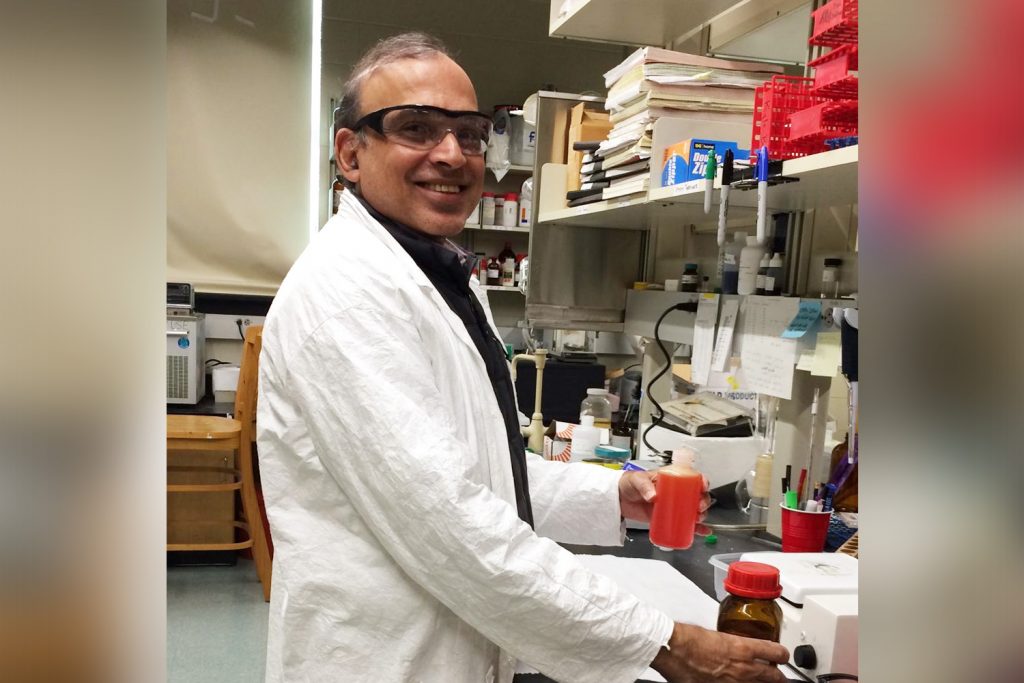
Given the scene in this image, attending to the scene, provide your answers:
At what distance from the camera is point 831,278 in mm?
1732

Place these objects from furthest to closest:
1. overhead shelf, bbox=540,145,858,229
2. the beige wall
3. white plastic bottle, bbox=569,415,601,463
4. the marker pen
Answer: the beige wall → white plastic bottle, bbox=569,415,601,463 → the marker pen → overhead shelf, bbox=540,145,858,229

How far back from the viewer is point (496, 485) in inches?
46.8

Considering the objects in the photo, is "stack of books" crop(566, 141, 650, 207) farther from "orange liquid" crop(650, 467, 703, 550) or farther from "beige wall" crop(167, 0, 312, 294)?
"beige wall" crop(167, 0, 312, 294)

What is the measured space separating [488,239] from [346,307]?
163 inches

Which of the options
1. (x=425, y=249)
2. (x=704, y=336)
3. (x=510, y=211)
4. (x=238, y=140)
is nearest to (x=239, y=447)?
(x=238, y=140)

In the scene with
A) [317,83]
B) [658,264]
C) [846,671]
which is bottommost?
[846,671]

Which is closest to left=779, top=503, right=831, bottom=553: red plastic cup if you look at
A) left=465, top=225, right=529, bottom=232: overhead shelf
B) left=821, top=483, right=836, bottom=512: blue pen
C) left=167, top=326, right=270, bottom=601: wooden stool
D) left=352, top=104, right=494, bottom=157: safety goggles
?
left=821, top=483, right=836, bottom=512: blue pen

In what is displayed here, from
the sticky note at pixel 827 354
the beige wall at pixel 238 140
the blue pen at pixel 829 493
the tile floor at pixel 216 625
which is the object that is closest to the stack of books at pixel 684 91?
the sticky note at pixel 827 354

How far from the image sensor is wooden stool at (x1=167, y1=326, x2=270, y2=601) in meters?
3.46

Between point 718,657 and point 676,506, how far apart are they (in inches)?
15.5

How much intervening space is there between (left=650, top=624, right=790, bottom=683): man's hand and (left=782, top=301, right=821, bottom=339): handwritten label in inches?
32.4

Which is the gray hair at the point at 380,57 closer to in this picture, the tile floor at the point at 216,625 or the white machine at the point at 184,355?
the tile floor at the point at 216,625

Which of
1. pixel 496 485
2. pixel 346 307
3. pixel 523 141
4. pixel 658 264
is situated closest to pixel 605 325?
pixel 658 264
